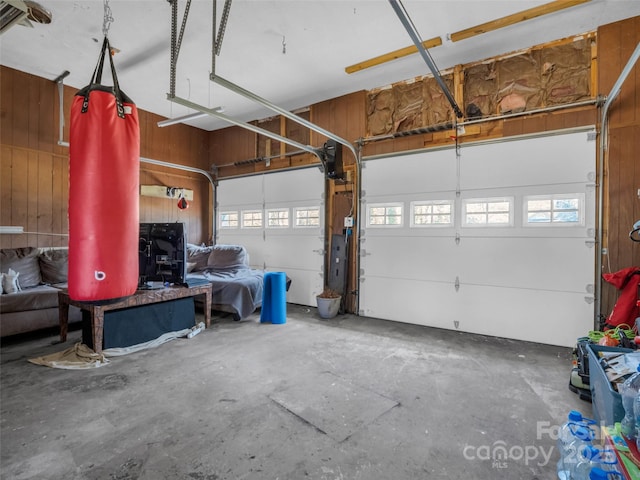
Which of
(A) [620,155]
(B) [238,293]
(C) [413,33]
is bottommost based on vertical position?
(B) [238,293]

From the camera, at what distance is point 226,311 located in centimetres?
467

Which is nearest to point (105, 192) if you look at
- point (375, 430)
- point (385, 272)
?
point (375, 430)

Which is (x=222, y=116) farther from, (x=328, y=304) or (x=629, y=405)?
(x=629, y=405)

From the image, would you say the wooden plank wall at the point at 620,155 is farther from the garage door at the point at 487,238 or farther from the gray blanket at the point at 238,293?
the gray blanket at the point at 238,293

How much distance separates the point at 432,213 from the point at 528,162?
1282 millimetres

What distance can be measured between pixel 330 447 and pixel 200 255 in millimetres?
4837

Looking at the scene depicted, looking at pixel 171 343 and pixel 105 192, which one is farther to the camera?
pixel 171 343

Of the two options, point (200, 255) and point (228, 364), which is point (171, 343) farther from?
point (200, 255)

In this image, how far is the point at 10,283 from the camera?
3779 millimetres

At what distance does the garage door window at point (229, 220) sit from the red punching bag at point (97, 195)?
5198 millimetres

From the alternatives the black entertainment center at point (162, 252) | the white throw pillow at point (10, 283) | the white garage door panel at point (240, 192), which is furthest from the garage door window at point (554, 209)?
the white throw pillow at point (10, 283)

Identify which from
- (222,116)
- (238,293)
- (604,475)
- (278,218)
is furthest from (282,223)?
(604,475)

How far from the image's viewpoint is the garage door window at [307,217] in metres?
5.68

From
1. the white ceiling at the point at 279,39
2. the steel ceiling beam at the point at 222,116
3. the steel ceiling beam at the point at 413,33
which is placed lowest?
the steel ceiling beam at the point at 222,116
